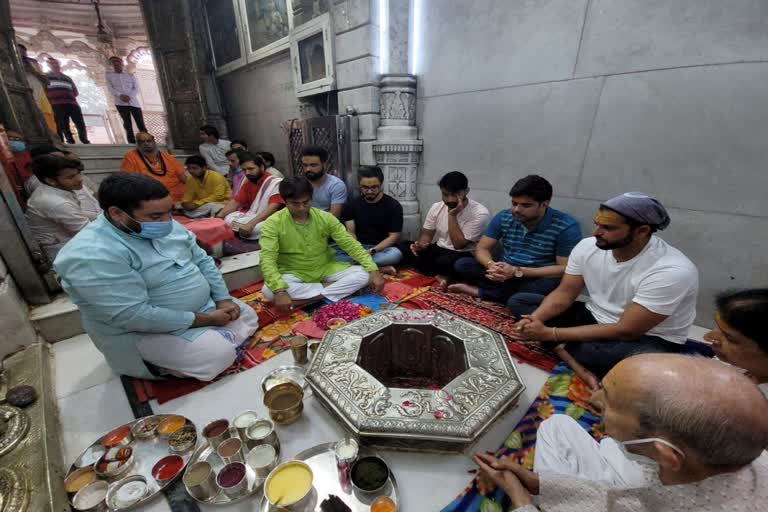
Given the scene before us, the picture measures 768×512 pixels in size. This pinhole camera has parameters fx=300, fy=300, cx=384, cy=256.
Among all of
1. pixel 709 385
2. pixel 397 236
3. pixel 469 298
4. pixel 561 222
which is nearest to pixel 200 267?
pixel 397 236

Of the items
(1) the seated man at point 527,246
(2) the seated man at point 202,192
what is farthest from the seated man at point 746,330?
(2) the seated man at point 202,192

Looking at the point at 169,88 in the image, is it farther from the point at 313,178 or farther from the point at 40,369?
the point at 40,369

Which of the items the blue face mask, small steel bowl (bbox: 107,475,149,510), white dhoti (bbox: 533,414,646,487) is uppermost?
the blue face mask

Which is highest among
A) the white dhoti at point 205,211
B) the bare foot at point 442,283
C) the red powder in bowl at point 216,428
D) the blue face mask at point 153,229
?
the blue face mask at point 153,229

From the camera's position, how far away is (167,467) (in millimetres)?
1483

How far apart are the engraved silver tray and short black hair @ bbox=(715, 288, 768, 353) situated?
913 millimetres

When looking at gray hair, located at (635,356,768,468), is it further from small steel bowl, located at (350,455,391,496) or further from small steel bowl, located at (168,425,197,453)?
small steel bowl, located at (168,425,197,453)

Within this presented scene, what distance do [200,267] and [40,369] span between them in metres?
1.16

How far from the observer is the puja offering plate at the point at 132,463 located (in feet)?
4.43

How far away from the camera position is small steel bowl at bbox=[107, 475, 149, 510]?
51.6 inches

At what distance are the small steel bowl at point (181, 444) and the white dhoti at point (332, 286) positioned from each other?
1376 mm

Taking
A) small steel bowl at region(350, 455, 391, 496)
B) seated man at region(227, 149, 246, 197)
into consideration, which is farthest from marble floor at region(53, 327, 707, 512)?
seated man at region(227, 149, 246, 197)

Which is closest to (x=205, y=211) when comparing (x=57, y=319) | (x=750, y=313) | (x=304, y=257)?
(x=57, y=319)

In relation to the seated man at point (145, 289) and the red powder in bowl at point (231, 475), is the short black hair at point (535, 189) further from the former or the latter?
the red powder in bowl at point (231, 475)
